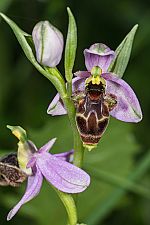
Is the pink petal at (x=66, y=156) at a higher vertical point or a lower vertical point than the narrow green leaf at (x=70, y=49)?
lower

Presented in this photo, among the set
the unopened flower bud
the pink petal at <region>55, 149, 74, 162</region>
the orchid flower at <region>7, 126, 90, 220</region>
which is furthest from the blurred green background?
the unopened flower bud

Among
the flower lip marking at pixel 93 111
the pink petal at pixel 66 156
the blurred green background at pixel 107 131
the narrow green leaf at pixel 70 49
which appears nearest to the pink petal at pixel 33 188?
the pink petal at pixel 66 156

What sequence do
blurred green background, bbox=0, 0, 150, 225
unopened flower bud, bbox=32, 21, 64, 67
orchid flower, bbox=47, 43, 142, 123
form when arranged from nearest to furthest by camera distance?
unopened flower bud, bbox=32, 21, 64, 67
orchid flower, bbox=47, 43, 142, 123
blurred green background, bbox=0, 0, 150, 225

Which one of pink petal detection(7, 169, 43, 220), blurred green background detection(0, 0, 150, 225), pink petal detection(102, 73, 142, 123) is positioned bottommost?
blurred green background detection(0, 0, 150, 225)

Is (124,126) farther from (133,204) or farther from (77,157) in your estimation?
(77,157)

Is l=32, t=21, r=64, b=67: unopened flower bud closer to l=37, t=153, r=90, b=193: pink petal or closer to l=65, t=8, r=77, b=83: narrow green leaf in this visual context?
l=65, t=8, r=77, b=83: narrow green leaf

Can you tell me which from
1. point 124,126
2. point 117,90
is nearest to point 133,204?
point 124,126

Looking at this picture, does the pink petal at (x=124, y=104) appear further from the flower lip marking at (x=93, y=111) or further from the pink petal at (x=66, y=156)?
the pink petal at (x=66, y=156)
